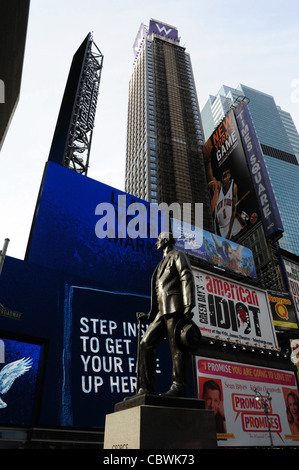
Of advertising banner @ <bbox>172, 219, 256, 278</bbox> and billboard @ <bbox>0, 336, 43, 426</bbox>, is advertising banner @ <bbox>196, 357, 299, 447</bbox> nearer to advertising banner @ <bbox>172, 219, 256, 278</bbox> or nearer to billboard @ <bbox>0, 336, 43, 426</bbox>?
billboard @ <bbox>0, 336, 43, 426</bbox>

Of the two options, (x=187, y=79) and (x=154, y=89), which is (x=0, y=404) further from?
(x=187, y=79)

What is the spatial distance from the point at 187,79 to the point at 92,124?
8293 centimetres

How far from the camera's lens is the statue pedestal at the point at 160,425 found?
158 inches

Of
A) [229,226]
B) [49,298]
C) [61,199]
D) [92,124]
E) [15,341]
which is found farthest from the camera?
[229,226]

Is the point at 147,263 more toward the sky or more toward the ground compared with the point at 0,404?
more toward the sky

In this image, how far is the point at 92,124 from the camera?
26.8 metres

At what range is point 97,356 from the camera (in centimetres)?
1477

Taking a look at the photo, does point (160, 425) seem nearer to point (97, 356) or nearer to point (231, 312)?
point (97, 356)

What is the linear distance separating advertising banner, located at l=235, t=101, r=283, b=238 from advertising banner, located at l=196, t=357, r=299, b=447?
1757 centimetres

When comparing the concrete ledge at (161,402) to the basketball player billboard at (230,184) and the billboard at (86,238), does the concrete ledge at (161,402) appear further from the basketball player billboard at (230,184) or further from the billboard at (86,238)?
the basketball player billboard at (230,184)

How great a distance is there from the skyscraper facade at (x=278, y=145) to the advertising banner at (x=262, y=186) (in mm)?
66381

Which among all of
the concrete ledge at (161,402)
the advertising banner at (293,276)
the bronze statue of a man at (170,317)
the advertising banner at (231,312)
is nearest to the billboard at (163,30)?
the advertising banner at (293,276)

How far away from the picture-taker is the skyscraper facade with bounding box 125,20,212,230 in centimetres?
7531

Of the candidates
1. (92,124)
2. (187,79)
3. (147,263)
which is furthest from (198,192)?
(147,263)
